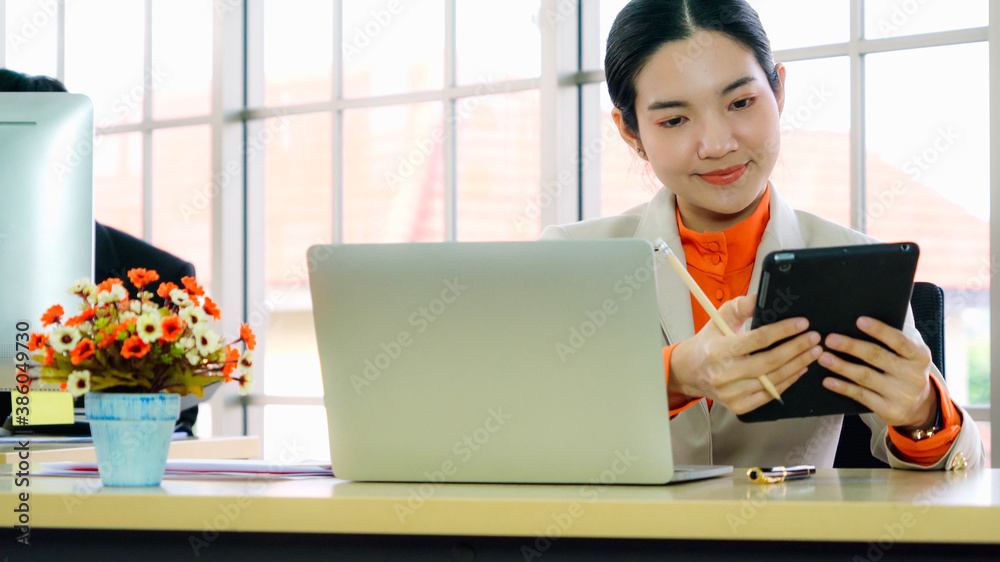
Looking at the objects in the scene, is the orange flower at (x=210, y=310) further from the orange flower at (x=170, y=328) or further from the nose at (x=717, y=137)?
the nose at (x=717, y=137)

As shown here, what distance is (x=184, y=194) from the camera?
14.5 ft

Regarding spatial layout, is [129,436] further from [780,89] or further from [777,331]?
[780,89]

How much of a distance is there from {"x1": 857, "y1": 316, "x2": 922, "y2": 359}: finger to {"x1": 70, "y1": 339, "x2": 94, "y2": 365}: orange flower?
804 millimetres

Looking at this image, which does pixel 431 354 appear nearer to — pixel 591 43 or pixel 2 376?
pixel 2 376

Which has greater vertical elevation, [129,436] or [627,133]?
[627,133]

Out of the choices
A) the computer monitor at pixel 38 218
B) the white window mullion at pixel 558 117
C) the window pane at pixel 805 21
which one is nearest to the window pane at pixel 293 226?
the white window mullion at pixel 558 117

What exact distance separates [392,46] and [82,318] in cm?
→ 316

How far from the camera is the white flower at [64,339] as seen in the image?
1.04 m

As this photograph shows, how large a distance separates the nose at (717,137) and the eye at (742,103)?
35 mm

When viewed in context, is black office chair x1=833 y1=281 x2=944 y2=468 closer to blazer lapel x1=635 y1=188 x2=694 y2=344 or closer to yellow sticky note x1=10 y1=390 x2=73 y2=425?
blazer lapel x1=635 y1=188 x2=694 y2=344

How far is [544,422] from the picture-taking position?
0.92m

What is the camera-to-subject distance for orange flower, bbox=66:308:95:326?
1.05 meters

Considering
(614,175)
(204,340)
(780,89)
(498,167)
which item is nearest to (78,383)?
(204,340)

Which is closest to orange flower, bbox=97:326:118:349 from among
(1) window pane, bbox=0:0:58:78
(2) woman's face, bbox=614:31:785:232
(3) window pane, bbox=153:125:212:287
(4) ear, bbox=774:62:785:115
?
(2) woman's face, bbox=614:31:785:232
